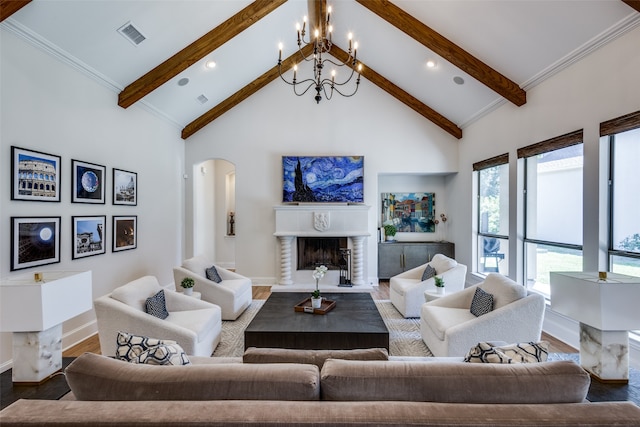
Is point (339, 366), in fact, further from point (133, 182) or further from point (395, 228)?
point (395, 228)

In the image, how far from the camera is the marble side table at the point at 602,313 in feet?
7.06

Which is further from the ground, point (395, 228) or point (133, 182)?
point (133, 182)

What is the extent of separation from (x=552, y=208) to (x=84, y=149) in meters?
5.86

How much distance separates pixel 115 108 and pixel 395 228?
5.63 metres

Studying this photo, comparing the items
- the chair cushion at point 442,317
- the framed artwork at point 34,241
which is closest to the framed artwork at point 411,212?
the chair cushion at point 442,317

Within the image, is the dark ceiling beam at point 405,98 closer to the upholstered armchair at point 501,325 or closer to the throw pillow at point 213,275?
the upholstered armchair at point 501,325

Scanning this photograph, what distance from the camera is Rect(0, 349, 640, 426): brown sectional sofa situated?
4.08 feet

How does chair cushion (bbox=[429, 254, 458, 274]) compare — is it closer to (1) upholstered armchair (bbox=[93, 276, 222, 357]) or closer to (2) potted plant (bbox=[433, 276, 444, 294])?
(2) potted plant (bbox=[433, 276, 444, 294])

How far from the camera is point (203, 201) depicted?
325 inches

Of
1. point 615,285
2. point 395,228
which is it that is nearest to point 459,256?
point 395,228

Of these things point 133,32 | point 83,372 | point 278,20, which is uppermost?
point 278,20

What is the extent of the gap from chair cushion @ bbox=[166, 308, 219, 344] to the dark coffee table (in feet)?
1.39

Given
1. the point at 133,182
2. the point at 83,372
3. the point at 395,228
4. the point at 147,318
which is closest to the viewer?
the point at 83,372

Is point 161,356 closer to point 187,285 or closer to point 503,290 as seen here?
point 187,285
